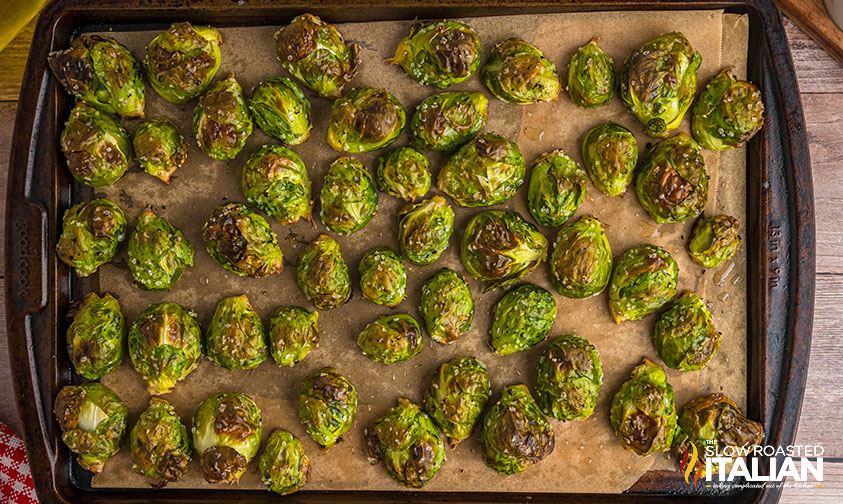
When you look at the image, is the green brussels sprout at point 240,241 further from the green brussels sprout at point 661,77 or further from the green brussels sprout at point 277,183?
the green brussels sprout at point 661,77

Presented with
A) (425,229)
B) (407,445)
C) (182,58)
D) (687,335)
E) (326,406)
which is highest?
(182,58)

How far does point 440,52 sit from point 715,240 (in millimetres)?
1617

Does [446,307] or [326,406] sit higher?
[446,307]

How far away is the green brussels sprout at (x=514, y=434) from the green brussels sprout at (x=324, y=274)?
0.96m

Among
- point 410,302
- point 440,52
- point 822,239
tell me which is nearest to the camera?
point 440,52

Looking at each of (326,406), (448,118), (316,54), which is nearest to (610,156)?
(448,118)

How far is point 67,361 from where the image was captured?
3053 millimetres

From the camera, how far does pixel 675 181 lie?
2.95 m

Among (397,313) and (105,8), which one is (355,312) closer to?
(397,313)

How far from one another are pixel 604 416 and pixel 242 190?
2186 mm

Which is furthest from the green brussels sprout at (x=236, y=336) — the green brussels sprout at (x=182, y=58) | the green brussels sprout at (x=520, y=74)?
the green brussels sprout at (x=520, y=74)

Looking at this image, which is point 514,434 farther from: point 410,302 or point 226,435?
point 226,435

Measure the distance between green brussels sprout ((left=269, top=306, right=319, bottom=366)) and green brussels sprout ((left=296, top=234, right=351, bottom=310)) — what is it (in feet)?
0.31

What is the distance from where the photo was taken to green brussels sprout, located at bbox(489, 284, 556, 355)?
298cm
